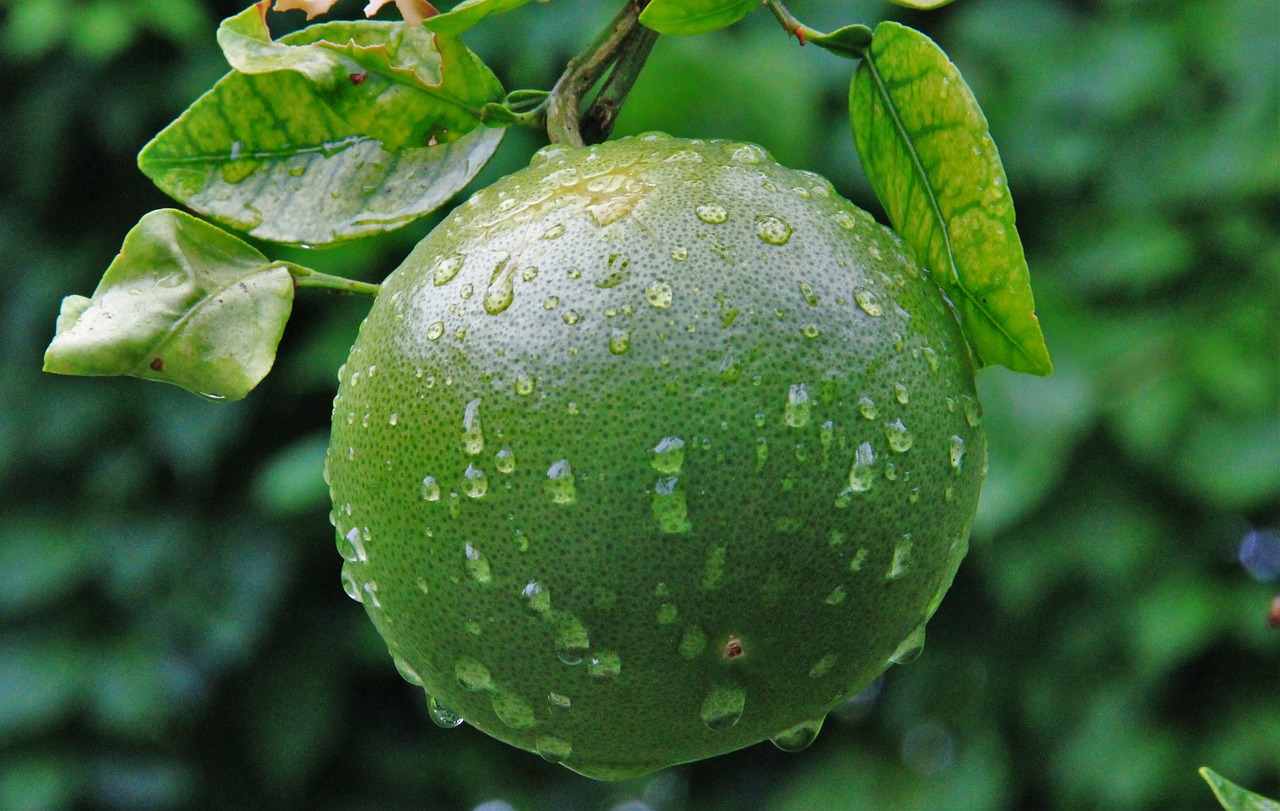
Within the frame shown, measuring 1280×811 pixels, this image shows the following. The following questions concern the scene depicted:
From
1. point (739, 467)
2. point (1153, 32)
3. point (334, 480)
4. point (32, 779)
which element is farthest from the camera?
point (32, 779)

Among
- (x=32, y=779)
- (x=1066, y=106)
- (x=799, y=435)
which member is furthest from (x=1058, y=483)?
(x=32, y=779)

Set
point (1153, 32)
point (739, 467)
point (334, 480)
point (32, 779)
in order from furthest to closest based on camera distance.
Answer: point (32, 779), point (1153, 32), point (334, 480), point (739, 467)

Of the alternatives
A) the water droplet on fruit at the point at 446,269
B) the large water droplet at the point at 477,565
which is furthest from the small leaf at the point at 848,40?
the large water droplet at the point at 477,565

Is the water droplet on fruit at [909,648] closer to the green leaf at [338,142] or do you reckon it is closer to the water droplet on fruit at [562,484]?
the water droplet on fruit at [562,484]

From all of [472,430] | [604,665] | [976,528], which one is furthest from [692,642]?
[976,528]

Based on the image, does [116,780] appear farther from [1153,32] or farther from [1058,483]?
Result: [1153,32]

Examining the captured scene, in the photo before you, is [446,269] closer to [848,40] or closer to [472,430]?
[472,430]
